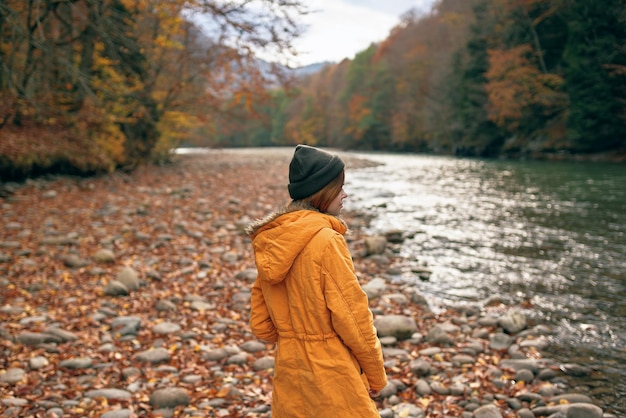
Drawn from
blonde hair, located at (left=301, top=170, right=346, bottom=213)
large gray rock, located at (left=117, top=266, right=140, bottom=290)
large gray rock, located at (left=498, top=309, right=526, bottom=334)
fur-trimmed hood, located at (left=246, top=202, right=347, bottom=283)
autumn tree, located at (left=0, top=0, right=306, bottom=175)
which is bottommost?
large gray rock, located at (left=498, top=309, right=526, bottom=334)

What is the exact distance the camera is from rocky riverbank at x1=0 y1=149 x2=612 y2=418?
380 cm

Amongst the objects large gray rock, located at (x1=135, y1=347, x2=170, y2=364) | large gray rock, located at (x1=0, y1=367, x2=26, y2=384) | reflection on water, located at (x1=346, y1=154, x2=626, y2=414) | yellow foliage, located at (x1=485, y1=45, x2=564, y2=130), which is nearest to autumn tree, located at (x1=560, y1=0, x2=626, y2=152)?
yellow foliage, located at (x1=485, y1=45, x2=564, y2=130)

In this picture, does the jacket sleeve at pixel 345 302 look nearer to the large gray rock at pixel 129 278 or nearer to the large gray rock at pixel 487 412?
the large gray rock at pixel 487 412

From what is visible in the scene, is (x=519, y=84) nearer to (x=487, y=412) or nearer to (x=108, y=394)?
(x=487, y=412)

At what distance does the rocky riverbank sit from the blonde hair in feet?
7.31

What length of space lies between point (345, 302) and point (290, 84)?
12183 mm

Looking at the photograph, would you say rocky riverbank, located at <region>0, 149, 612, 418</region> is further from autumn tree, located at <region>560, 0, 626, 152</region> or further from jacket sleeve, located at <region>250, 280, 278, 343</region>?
autumn tree, located at <region>560, 0, 626, 152</region>

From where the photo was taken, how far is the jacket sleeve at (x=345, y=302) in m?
2.07

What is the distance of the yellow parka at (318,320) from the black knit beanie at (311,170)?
113mm

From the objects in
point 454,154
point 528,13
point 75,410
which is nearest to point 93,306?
point 75,410

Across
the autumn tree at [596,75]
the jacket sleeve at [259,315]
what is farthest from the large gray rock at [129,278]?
the autumn tree at [596,75]

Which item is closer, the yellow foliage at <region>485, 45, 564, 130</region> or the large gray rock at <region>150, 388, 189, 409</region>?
the large gray rock at <region>150, 388, 189, 409</region>

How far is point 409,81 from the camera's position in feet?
192

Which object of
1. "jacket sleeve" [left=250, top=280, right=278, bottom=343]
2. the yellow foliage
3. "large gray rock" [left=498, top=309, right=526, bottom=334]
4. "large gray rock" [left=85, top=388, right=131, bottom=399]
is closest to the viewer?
"jacket sleeve" [left=250, top=280, right=278, bottom=343]
